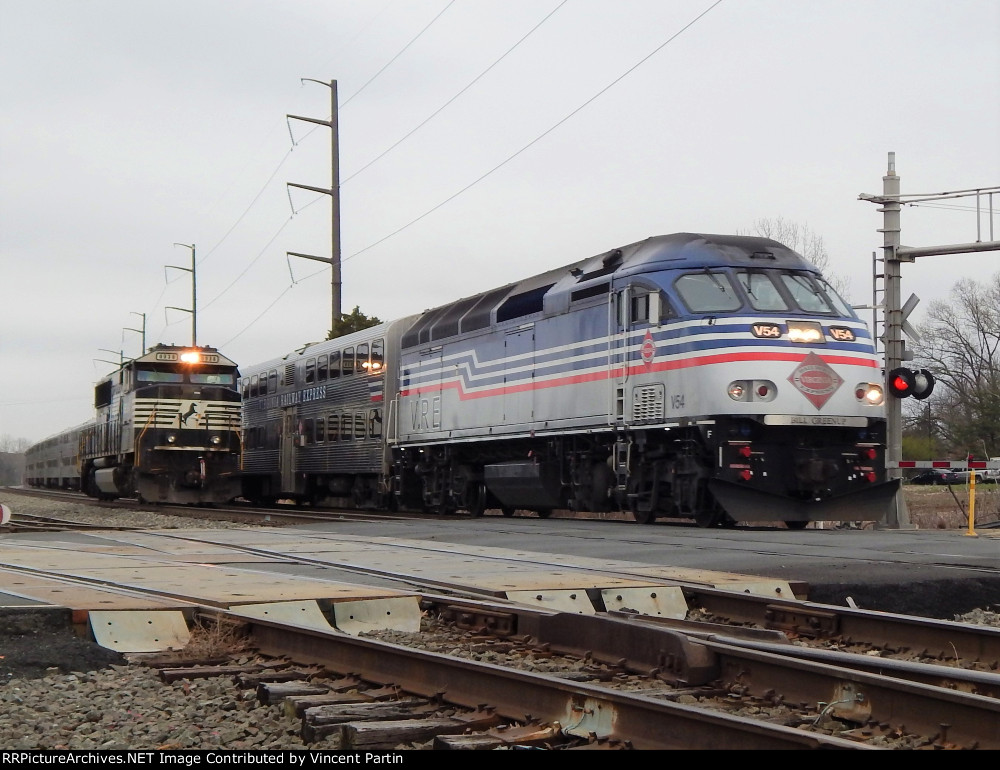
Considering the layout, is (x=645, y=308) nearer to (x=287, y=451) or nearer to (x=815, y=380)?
(x=815, y=380)

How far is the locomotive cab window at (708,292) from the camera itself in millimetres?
15203

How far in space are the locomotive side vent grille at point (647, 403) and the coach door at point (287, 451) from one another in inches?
592

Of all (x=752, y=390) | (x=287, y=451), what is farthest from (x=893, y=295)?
(x=287, y=451)

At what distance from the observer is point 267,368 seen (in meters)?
32.2

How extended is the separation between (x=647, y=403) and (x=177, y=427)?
1574cm

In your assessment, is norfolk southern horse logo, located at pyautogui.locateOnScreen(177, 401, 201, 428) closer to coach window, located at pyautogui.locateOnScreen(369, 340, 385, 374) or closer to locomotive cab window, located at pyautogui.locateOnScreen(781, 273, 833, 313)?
coach window, located at pyautogui.locateOnScreen(369, 340, 385, 374)

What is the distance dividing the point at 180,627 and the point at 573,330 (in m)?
11.2

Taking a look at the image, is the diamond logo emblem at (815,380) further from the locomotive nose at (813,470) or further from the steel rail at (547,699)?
the steel rail at (547,699)

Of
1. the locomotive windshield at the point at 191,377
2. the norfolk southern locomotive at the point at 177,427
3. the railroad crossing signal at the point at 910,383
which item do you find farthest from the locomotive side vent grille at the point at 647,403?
the locomotive windshield at the point at 191,377

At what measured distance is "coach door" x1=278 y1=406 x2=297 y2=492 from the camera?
29.8m

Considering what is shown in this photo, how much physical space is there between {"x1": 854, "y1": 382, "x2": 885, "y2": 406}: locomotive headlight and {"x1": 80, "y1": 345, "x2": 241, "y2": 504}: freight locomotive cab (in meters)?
17.7

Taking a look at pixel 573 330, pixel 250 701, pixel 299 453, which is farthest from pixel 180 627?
pixel 299 453

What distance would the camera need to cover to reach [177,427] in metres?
28.4

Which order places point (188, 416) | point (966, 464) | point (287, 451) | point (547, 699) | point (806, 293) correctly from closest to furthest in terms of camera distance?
point (547, 699) < point (966, 464) < point (806, 293) < point (188, 416) < point (287, 451)
